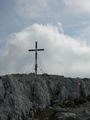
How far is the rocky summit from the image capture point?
26.3 metres

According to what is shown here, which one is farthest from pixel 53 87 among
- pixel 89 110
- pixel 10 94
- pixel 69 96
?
pixel 10 94

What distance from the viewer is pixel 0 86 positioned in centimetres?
2723

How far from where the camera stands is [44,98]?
3241 cm

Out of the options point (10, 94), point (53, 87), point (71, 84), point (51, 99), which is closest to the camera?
point (10, 94)

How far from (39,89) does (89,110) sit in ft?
23.8

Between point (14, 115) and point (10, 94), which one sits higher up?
point (10, 94)

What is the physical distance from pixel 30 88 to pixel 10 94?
5755 millimetres

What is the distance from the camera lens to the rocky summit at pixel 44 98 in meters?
26.3

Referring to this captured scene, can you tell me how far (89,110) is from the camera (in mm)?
31812

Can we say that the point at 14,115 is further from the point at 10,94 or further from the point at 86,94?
the point at 86,94

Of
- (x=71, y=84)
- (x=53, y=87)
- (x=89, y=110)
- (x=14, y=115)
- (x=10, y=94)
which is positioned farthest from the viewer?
(x=71, y=84)

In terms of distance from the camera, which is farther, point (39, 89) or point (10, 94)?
point (39, 89)

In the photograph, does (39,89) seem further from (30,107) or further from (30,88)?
(30,107)

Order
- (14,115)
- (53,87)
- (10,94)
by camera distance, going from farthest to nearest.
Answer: (53,87) < (10,94) < (14,115)
